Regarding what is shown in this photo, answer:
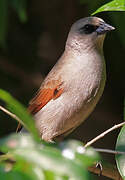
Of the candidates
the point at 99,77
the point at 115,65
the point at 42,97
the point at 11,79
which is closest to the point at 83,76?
the point at 99,77

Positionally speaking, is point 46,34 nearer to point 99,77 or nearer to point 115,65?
point 115,65

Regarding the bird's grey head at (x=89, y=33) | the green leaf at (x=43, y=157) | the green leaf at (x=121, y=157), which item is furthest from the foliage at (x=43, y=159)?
the bird's grey head at (x=89, y=33)

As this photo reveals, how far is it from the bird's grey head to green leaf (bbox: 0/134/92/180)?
2640 millimetres

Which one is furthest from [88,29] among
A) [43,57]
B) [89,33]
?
[43,57]

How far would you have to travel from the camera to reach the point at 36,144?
148cm

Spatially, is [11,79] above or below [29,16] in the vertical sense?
below

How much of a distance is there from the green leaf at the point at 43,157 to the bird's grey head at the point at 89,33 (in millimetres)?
2640

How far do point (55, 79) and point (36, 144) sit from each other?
8.53ft

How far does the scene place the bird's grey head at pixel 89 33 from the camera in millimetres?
4043

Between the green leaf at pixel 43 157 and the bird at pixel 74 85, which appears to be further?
the bird at pixel 74 85

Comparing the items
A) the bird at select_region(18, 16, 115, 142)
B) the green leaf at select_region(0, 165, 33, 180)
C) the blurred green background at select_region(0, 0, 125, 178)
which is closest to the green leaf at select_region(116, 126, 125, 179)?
the green leaf at select_region(0, 165, 33, 180)

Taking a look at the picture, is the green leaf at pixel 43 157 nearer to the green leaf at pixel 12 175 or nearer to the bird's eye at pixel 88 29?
the green leaf at pixel 12 175

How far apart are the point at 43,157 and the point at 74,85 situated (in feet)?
8.06

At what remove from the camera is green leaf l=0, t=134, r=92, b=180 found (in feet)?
4.46
